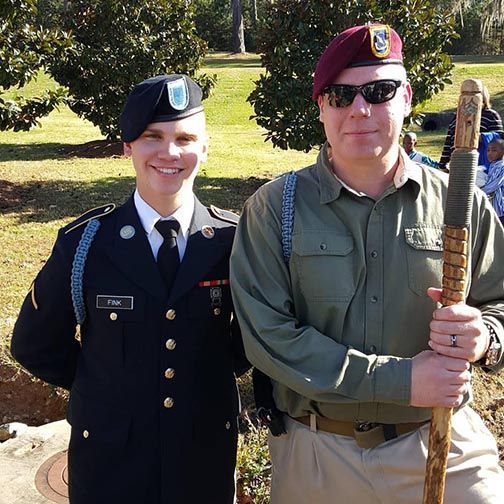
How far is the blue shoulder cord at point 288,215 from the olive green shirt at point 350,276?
0.01m

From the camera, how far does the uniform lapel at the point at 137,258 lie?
2244 mm

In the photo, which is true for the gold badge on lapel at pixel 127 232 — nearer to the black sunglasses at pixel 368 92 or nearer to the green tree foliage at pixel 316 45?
the black sunglasses at pixel 368 92

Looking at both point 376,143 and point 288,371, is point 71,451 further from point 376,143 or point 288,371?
point 376,143

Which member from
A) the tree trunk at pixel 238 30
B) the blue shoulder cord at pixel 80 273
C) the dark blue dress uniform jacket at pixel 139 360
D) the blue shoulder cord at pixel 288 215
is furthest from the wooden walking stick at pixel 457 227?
the tree trunk at pixel 238 30

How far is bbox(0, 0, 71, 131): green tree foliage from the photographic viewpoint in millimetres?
8047


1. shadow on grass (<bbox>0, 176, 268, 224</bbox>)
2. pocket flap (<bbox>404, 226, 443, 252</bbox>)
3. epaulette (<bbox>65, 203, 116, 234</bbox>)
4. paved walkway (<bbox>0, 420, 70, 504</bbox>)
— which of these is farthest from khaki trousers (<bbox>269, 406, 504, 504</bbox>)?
shadow on grass (<bbox>0, 176, 268, 224</bbox>)

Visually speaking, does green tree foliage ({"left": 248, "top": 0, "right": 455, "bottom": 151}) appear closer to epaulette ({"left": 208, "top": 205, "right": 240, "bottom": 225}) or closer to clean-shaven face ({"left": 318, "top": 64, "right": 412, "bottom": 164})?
epaulette ({"left": 208, "top": 205, "right": 240, "bottom": 225})

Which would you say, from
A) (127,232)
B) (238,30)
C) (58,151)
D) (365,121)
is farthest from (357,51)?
(238,30)

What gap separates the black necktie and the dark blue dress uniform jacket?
0.04m

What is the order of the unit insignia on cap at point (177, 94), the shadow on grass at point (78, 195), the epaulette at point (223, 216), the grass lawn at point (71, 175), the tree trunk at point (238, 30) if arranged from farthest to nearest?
the tree trunk at point (238, 30) < the shadow on grass at point (78, 195) < the grass lawn at point (71, 175) < the epaulette at point (223, 216) < the unit insignia on cap at point (177, 94)

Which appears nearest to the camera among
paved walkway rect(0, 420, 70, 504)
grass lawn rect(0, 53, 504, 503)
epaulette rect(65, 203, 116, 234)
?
epaulette rect(65, 203, 116, 234)

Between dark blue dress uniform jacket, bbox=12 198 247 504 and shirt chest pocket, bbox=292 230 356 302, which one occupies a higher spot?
shirt chest pocket, bbox=292 230 356 302

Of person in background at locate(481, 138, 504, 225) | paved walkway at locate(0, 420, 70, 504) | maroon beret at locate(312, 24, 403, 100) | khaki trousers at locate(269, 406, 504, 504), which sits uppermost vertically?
maroon beret at locate(312, 24, 403, 100)

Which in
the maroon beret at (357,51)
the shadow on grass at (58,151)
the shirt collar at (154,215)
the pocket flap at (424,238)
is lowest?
the shadow on grass at (58,151)
